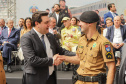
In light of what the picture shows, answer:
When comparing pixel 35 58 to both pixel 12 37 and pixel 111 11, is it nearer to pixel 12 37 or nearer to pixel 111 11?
pixel 12 37

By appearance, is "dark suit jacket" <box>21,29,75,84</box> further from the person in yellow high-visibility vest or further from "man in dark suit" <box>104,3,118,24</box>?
"man in dark suit" <box>104,3,118,24</box>

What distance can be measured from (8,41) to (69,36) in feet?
6.62

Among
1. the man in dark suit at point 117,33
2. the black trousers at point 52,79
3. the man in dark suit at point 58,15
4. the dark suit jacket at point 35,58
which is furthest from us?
the man in dark suit at point 58,15

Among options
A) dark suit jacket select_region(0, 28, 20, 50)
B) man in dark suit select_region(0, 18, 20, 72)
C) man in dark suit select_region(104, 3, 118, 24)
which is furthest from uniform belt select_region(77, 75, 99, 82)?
man in dark suit select_region(104, 3, 118, 24)

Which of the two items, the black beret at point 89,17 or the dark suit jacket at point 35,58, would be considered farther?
the dark suit jacket at point 35,58

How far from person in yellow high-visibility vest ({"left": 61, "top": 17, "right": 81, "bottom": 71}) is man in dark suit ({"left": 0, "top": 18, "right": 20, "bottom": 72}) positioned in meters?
A: 1.58

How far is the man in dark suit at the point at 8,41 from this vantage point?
7.06m

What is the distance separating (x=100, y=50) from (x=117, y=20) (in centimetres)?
410

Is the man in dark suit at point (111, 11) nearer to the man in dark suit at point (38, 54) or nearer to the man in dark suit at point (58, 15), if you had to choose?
the man in dark suit at point (58, 15)

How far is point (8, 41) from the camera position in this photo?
287 inches

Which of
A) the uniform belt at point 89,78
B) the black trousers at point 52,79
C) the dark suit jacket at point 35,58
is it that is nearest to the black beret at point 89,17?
the uniform belt at point 89,78

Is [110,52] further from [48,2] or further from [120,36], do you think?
[48,2]

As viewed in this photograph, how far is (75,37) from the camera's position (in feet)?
22.3

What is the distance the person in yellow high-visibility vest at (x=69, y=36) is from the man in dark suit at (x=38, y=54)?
3409mm
